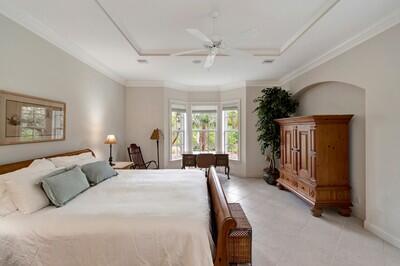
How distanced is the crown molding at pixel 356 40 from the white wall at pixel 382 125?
6 cm

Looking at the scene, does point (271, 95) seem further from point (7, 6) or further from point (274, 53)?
point (7, 6)

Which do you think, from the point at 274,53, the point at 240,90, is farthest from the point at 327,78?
the point at 240,90

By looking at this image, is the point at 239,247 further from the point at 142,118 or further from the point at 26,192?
the point at 142,118

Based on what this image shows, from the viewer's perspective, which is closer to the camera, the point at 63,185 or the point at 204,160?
the point at 63,185

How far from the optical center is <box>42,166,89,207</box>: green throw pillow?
2.07 metres

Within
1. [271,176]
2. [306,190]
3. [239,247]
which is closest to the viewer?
[239,247]

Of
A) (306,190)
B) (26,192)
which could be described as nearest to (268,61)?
(306,190)

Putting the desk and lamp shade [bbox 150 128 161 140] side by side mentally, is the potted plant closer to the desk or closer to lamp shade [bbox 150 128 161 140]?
the desk

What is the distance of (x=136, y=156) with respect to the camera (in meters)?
5.73

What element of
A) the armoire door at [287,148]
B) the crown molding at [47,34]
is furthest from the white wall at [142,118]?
the armoire door at [287,148]

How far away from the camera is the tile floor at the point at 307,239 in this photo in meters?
2.37

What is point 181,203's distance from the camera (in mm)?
2104

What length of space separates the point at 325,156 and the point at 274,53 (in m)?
2.03

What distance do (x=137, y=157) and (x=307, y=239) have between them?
4288 mm
